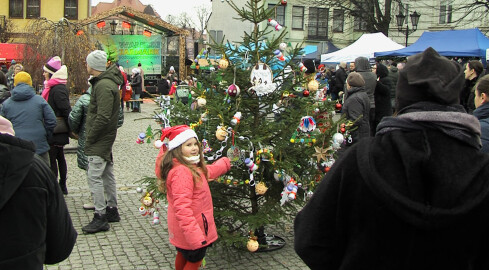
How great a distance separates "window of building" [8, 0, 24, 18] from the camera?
42969 millimetres

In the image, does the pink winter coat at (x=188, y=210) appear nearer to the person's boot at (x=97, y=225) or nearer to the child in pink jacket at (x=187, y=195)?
the child in pink jacket at (x=187, y=195)

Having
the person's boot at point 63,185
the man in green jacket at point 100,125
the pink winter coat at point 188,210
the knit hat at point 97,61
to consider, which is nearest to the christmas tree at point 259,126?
the pink winter coat at point 188,210

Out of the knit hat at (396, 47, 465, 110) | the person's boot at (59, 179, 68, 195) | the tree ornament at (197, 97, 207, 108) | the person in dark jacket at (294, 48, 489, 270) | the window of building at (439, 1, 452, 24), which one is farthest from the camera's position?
the window of building at (439, 1, 452, 24)

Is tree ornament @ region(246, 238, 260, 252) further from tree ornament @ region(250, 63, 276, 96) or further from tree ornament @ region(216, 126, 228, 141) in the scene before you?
tree ornament @ region(250, 63, 276, 96)

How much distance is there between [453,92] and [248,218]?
310cm

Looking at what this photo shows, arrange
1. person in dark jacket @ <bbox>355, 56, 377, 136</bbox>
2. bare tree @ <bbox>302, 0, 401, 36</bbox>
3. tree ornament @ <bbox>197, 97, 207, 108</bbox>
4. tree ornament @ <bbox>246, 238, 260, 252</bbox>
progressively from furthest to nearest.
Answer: bare tree @ <bbox>302, 0, 401, 36</bbox>
person in dark jacket @ <bbox>355, 56, 377, 136</bbox>
tree ornament @ <bbox>197, 97, 207, 108</bbox>
tree ornament @ <bbox>246, 238, 260, 252</bbox>

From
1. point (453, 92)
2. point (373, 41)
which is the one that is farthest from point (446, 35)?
point (453, 92)

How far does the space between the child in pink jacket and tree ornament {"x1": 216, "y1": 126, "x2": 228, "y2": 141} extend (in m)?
0.44

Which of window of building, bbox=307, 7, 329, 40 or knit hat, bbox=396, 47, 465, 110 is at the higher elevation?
window of building, bbox=307, 7, 329, 40

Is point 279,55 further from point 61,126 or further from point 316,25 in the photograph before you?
point 316,25

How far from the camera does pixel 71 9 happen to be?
145 ft

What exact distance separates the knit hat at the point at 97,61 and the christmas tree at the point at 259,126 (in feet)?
4.04

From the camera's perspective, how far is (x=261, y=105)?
531cm

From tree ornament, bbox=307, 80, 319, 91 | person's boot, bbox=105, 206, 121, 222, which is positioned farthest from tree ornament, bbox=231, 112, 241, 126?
person's boot, bbox=105, 206, 121, 222
